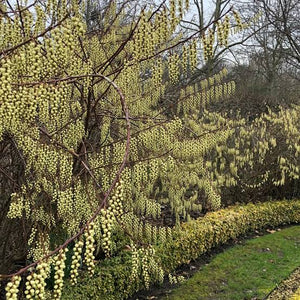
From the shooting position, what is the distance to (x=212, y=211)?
7.64 meters

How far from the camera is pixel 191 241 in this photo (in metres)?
6.04

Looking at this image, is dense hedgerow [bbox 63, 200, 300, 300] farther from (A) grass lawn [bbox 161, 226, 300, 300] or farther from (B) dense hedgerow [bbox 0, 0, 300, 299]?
(A) grass lawn [bbox 161, 226, 300, 300]

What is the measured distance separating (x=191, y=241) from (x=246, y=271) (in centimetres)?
99

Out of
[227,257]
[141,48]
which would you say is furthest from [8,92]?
[227,257]

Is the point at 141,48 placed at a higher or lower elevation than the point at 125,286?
higher

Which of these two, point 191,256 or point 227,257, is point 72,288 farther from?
point 227,257

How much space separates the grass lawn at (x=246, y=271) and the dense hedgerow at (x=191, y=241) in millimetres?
331

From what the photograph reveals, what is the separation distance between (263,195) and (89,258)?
764 centimetres

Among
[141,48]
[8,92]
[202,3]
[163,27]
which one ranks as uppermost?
[202,3]

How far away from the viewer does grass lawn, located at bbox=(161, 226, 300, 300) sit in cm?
504

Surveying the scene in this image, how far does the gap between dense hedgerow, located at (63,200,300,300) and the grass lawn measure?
0.33 m

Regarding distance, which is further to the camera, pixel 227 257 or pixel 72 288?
pixel 227 257

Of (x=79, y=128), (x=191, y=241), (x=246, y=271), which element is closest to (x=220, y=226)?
(x=191, y=241)

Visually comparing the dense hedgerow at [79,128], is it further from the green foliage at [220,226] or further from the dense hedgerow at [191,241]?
the green foliage at [220,226]
